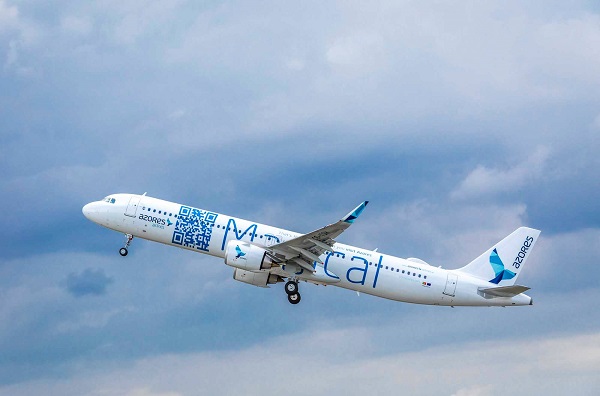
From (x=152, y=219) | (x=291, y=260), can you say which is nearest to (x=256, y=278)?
(x=291, y=260)

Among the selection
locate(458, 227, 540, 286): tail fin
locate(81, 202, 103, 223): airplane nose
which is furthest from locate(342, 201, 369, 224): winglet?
locate(81, 202, 103, 223): airplane nose

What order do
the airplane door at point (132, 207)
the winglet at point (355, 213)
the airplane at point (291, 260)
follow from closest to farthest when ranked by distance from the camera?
the winglet at point (355, 213)
the airplane at point (291, 260)
the airplane door at point (132, 207)

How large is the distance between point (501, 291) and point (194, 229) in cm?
2619

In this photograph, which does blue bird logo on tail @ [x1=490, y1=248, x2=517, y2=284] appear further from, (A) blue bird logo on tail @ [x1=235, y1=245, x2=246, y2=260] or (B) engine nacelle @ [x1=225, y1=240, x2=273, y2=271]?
(A) blue bird logo on tail @ [x1=235, y1=245, x2=246, y2=260]

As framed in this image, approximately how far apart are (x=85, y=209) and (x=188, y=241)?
10.9 m

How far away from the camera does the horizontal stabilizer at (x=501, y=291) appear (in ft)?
267

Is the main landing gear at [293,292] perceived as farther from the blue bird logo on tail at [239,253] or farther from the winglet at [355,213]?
the winglet at [355,213]

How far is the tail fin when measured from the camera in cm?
8544

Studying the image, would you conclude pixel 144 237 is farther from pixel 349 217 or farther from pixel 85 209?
pixel 349 217

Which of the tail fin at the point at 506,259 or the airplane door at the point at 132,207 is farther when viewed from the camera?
the tail fin at the point at 506,259

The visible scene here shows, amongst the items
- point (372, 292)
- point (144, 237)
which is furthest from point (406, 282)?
point (144, 237)

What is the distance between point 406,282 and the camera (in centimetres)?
8281

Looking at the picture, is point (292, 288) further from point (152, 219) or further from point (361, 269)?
point (152, 219)

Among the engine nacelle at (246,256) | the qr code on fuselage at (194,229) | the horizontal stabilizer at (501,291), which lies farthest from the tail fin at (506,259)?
the qr code on fuselage at (194,229)
